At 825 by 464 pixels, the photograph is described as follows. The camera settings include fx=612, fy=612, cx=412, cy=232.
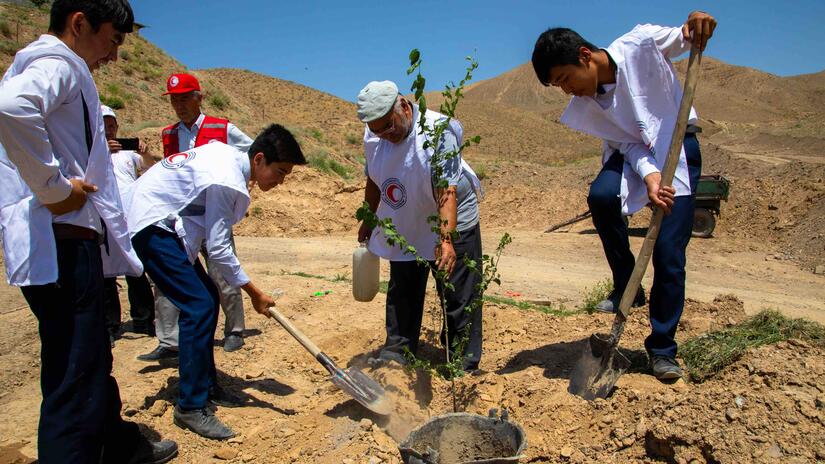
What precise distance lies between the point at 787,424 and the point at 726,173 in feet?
44.6

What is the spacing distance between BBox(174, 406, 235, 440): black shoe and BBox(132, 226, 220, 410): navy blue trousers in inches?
1.4

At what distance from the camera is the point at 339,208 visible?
1298 centimetres

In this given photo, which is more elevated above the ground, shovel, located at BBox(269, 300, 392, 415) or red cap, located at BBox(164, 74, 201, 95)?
red cap, located at BBox(164, 74, 201, 95)

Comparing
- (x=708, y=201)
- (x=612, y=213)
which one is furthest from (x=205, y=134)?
(x=708, y=201)

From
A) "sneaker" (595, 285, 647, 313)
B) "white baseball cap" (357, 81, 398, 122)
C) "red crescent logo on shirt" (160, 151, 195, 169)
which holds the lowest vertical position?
"sneaker" (595, 285, 647, 313)

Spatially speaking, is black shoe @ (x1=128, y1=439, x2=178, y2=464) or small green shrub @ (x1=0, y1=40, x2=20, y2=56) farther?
small green shrub @ (x1=0, y1=40, x2=20, y2=56)

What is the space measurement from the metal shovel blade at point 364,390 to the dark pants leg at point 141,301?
92.7 inches

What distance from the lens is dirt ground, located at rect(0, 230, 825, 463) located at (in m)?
2.67

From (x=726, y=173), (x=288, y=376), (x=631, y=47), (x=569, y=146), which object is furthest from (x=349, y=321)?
(x=569, y=146)

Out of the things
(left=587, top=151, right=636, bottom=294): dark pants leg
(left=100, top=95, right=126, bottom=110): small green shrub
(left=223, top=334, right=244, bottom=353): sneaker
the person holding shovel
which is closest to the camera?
the person holding shovel

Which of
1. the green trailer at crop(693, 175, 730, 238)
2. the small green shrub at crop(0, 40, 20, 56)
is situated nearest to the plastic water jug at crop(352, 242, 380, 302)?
the green trailer at crop(693, 175, 730, 238)

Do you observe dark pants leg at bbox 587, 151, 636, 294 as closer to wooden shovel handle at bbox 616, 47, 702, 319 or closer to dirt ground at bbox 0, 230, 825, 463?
wooden shovel handle at bbox 616, 47, 702, 319

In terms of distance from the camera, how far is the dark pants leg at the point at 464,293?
3639mm

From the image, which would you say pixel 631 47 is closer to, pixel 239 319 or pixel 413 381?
pixel 413 381
